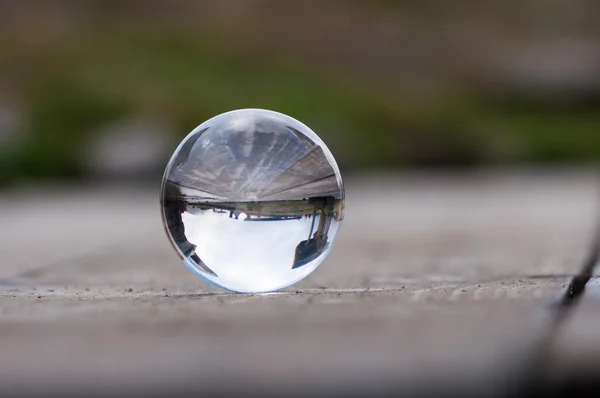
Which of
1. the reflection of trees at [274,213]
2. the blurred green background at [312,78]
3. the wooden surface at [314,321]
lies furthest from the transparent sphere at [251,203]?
the blurred green background at [312,78]

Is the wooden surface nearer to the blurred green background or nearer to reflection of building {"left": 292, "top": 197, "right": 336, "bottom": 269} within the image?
reflection of building {"left": 292, "top": 197, "right": 336, "bottom": 269}

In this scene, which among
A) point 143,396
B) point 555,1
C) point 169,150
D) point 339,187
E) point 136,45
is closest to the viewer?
point 143,396

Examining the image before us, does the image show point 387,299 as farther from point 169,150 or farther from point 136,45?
point 136,45

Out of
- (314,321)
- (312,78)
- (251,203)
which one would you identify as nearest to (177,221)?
(251,203)

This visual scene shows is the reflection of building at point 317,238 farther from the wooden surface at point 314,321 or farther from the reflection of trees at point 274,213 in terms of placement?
the wooden surface at point 314,321

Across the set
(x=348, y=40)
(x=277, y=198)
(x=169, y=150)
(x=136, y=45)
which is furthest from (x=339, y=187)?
(x=348, y=40)

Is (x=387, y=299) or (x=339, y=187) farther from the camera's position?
(x=339, y=187)

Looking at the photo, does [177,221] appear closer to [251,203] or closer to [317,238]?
[251,203]
